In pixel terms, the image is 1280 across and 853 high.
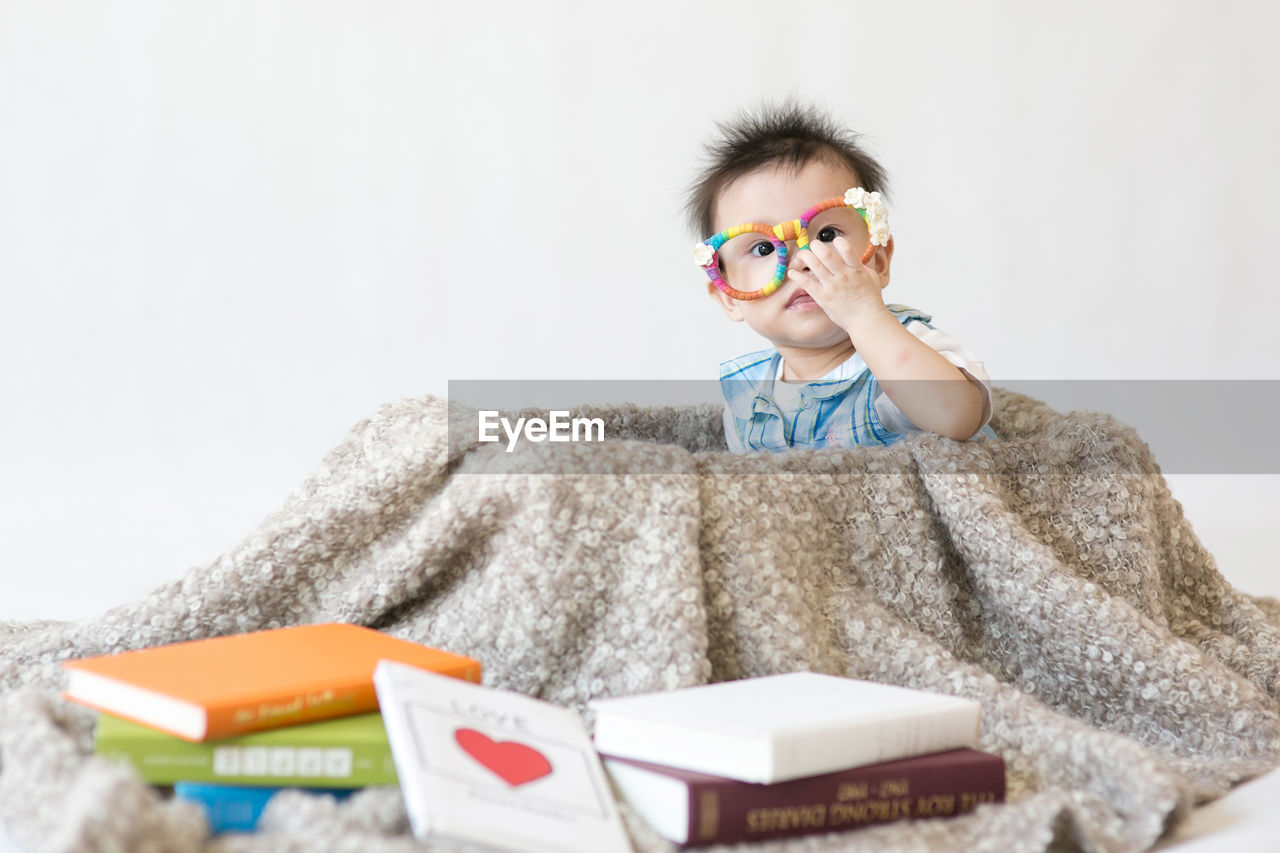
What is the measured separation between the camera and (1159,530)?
1.31m

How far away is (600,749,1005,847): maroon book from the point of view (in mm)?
791

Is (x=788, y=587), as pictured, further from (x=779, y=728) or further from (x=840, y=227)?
(x=840, y=227)

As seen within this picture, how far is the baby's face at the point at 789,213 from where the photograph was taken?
1.51 metres

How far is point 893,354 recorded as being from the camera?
1.29 meters

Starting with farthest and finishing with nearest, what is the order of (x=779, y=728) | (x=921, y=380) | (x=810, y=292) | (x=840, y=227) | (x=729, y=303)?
(x=729, y=303)
(x=840, y=227)
(x=810, y=292)
(x=921, y=380)
(x=779, y=728)

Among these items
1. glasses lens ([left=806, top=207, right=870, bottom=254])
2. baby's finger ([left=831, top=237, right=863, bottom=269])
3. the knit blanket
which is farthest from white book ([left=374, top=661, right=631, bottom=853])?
glasses lens ([left=806, top=207, right=870, bottom=254])

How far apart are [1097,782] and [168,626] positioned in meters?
0.79

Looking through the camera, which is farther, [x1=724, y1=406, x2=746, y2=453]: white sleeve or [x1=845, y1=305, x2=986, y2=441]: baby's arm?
[x1=724, y1=406, x2=746, y2=453]: white sleeve

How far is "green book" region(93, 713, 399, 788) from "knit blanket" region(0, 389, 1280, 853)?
64mm

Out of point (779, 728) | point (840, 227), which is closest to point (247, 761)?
point (779, 728)

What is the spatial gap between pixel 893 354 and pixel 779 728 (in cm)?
60

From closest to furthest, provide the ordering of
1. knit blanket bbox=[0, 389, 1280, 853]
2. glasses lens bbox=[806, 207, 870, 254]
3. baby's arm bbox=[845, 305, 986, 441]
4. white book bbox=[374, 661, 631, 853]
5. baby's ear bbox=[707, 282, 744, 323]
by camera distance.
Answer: white book bbox=[374, 661, 631, 853], knit blanket bbox=[0, 389, 1280, 853], baby's arm bbox=[845, 305, 986, 441], glasses lens bbox=[806, 207, 870, 254], baby's ear bbox=[707, 282, 744, 323]

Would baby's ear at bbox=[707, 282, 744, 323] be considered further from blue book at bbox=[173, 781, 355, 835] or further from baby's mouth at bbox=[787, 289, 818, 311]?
blue book at bbox=[173, 781, 355, 835]

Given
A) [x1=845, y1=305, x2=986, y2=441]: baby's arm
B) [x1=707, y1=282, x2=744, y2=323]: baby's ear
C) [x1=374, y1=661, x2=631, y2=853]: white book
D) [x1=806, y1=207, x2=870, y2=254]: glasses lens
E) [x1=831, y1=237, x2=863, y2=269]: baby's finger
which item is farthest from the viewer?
[x1=707, y1=282, x2=744, y2=323]: baby's ear
